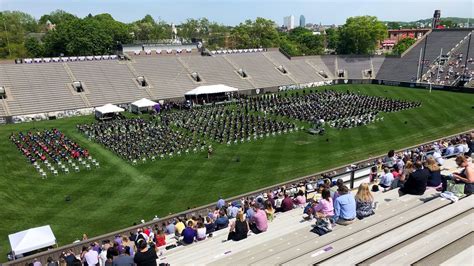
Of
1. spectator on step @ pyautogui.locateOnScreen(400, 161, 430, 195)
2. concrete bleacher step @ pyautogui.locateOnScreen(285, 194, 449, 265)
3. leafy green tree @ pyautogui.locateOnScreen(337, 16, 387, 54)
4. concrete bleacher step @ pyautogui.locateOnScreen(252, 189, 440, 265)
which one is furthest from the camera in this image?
leafy green tree @ pyautogui.locateOnScreen(337, 16, 387, 54)

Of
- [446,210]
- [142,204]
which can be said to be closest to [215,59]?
[142,204]

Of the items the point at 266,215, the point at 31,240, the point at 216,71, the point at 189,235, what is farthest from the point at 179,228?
the point at 216,71

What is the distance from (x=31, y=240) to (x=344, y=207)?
13.4m

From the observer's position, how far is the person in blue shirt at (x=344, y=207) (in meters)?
9.66

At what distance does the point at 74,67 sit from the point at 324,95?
35.9 m

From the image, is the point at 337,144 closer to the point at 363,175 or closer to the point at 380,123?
the point at 380,123

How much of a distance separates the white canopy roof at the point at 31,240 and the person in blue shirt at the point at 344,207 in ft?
41.2

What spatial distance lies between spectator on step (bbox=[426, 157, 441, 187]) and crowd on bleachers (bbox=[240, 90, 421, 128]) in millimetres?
24582

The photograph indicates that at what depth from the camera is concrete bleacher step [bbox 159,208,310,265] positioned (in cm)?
931

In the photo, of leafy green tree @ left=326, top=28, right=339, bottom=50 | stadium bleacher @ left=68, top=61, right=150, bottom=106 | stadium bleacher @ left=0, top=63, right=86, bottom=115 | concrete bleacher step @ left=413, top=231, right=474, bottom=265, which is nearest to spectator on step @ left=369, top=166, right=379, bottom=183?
concrete bleacher step @ left=413, top=231, right=474, bottom=265

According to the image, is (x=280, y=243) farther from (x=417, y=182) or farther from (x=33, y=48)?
(x=33, y=48)

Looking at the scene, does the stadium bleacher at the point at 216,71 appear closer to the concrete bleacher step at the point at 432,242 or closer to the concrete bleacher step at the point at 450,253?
the concrete bleacher step at the point at 432,242

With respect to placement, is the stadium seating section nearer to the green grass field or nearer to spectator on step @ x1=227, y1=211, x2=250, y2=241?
the green grass field

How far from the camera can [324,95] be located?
1983 inches
